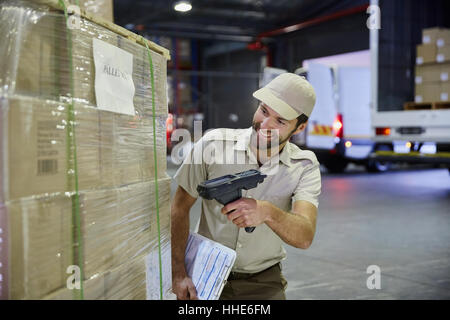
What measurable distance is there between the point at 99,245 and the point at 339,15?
12280 millimetres

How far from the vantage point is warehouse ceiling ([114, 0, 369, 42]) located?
509 inches

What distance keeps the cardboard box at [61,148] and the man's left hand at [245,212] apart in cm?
31

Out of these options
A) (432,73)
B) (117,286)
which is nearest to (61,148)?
(117,286)

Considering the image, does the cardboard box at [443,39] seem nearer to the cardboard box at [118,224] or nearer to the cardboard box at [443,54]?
the cardboard box at [443,54]

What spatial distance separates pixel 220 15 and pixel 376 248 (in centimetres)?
1069

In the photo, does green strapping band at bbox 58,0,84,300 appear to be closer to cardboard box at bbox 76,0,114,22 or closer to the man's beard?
cardboard box at bbox 76,0,114,22

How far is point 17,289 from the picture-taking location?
115 centimetres

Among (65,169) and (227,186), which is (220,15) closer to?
(227,186)

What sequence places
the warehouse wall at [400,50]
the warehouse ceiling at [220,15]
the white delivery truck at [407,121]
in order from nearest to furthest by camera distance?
1. the white delivery truck at [407,121]
2. the warehouse wall at [400,50]
3. the warehouse ceiling at [220,15]

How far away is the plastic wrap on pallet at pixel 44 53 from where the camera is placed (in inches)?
45.2

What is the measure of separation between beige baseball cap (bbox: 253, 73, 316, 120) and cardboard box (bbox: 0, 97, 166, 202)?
2.03 feet

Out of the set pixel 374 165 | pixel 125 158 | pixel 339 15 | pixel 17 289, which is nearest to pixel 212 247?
pixel 125 158

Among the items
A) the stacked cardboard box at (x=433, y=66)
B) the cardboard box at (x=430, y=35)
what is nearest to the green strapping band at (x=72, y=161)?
the stacked cardboard box at (x=433, y=66)

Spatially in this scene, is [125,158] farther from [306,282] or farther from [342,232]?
[342,232]
